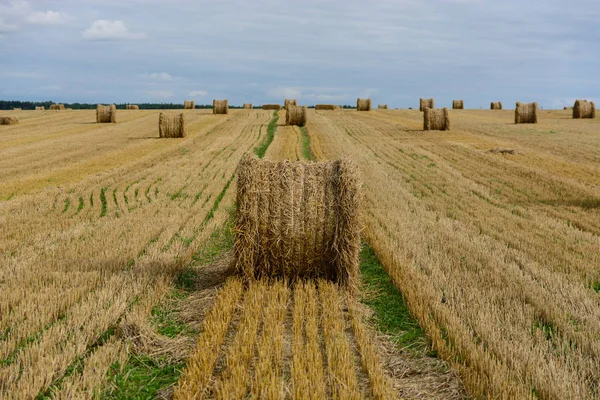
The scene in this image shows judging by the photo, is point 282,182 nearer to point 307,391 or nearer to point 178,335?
point 178,335

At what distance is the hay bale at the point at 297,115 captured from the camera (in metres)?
32.1

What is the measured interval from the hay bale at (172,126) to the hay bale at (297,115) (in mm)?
7569

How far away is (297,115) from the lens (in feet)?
106

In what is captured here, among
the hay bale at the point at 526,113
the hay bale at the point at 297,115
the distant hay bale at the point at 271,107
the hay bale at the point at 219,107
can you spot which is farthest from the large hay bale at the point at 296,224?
the distant hay bale at the point at 271,107

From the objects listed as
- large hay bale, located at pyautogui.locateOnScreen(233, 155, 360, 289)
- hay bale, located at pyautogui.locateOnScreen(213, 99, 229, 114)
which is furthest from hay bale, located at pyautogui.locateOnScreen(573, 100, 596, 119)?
large hay bale, located at pyautogui.locateOnScreen(233, 155, 360, 289)

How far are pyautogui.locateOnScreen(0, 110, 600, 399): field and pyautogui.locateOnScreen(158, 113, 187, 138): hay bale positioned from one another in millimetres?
11548

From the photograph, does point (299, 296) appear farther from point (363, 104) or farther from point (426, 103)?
point (363, 104)

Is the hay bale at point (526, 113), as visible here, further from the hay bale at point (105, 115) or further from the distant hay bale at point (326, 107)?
the hay bale at point (105, 115)

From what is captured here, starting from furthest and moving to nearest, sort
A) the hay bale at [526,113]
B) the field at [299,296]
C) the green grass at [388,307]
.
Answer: the hay bale at [526,113] < the green grass at [388,307] < the field at [299,296]

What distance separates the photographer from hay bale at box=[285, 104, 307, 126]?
32.1m

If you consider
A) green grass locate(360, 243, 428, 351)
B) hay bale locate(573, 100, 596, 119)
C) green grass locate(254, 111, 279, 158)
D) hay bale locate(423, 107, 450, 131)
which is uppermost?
hay bale locate(573, 100, 596, 119)

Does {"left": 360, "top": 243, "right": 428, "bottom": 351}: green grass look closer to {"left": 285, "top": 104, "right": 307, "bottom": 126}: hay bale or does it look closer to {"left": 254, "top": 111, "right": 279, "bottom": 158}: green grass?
{"left": 254, "top": 111, "right": 279, "bottom": 158}: green grass

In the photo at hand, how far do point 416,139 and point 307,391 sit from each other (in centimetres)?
2223

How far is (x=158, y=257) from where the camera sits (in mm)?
7754
